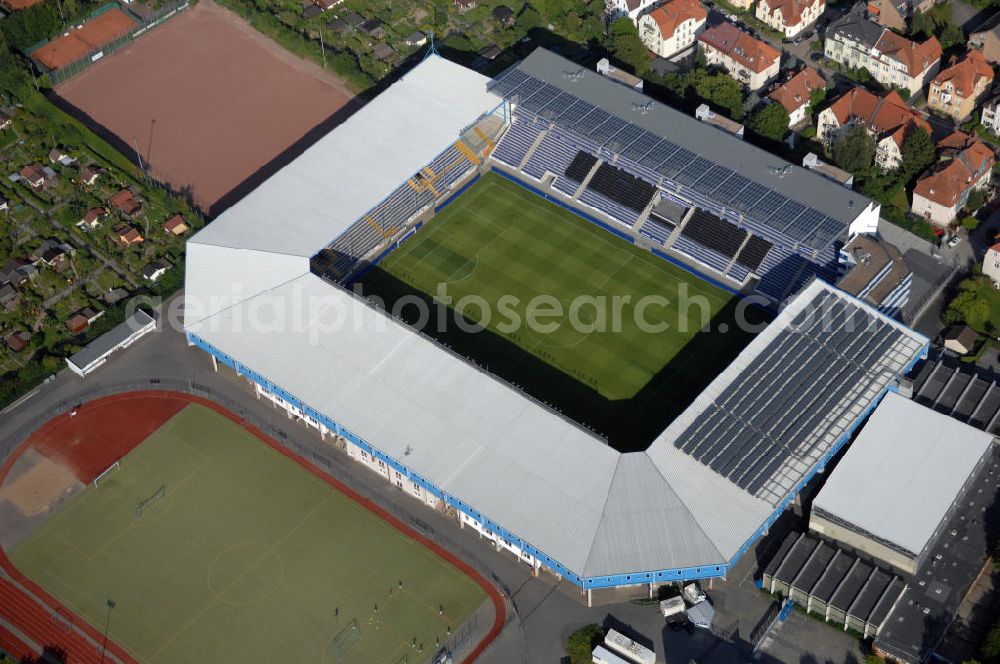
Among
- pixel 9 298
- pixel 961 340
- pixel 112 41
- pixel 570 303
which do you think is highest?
pixel 961 340

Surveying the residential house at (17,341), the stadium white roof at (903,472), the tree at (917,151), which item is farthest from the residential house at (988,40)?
the residential house at (17,341)

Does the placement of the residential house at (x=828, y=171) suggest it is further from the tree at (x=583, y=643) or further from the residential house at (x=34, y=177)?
the residential house at (x=34, y=177)

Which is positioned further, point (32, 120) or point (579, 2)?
point (579, 2)

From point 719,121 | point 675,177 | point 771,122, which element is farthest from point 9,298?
point 771,122

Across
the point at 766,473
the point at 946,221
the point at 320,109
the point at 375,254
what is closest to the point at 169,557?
the point at 375,254

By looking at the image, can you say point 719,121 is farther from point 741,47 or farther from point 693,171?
point 741,47

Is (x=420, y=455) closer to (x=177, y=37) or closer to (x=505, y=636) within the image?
(x=505, y=636)

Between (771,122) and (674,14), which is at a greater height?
(674,14)
